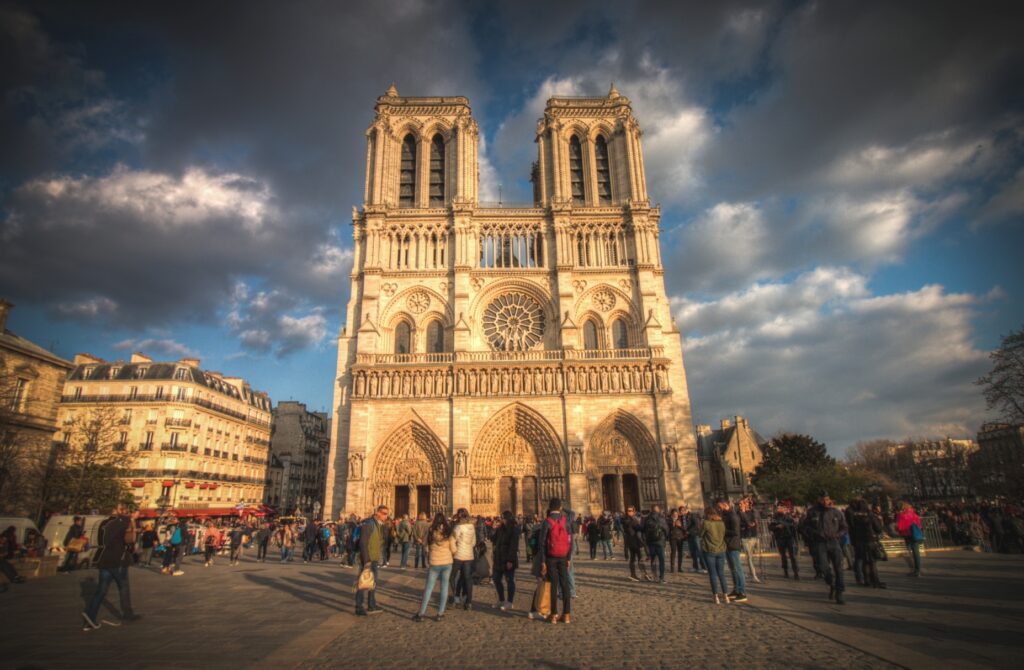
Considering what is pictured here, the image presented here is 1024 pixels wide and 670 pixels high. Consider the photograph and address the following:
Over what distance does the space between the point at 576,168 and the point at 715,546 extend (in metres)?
28.7

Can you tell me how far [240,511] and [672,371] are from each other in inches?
866

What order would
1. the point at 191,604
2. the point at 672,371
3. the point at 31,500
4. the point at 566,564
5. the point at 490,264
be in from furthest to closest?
the point at 490,264 < the point at 672,371 < the point at 31,500 < the point at 191,604 < the point at 566,564

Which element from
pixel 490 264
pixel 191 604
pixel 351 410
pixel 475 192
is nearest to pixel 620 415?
pixel 490 264

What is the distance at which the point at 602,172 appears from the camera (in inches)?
1296

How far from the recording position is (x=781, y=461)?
106 feet

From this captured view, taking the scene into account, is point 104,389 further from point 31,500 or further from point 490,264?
point 490,264

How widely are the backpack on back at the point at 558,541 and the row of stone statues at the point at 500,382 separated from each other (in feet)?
63.5

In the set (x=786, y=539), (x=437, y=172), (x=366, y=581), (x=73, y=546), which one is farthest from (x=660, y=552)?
(x=437, y=172)

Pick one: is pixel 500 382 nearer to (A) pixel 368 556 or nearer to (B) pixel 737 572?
(B) pixel 737 572

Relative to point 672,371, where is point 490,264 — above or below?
above

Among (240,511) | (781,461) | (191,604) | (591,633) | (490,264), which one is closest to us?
(591,633)

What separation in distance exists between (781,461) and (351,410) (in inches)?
981

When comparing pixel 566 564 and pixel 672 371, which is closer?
pixel 566 564

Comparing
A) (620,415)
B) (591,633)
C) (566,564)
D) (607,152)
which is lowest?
(591,633)
